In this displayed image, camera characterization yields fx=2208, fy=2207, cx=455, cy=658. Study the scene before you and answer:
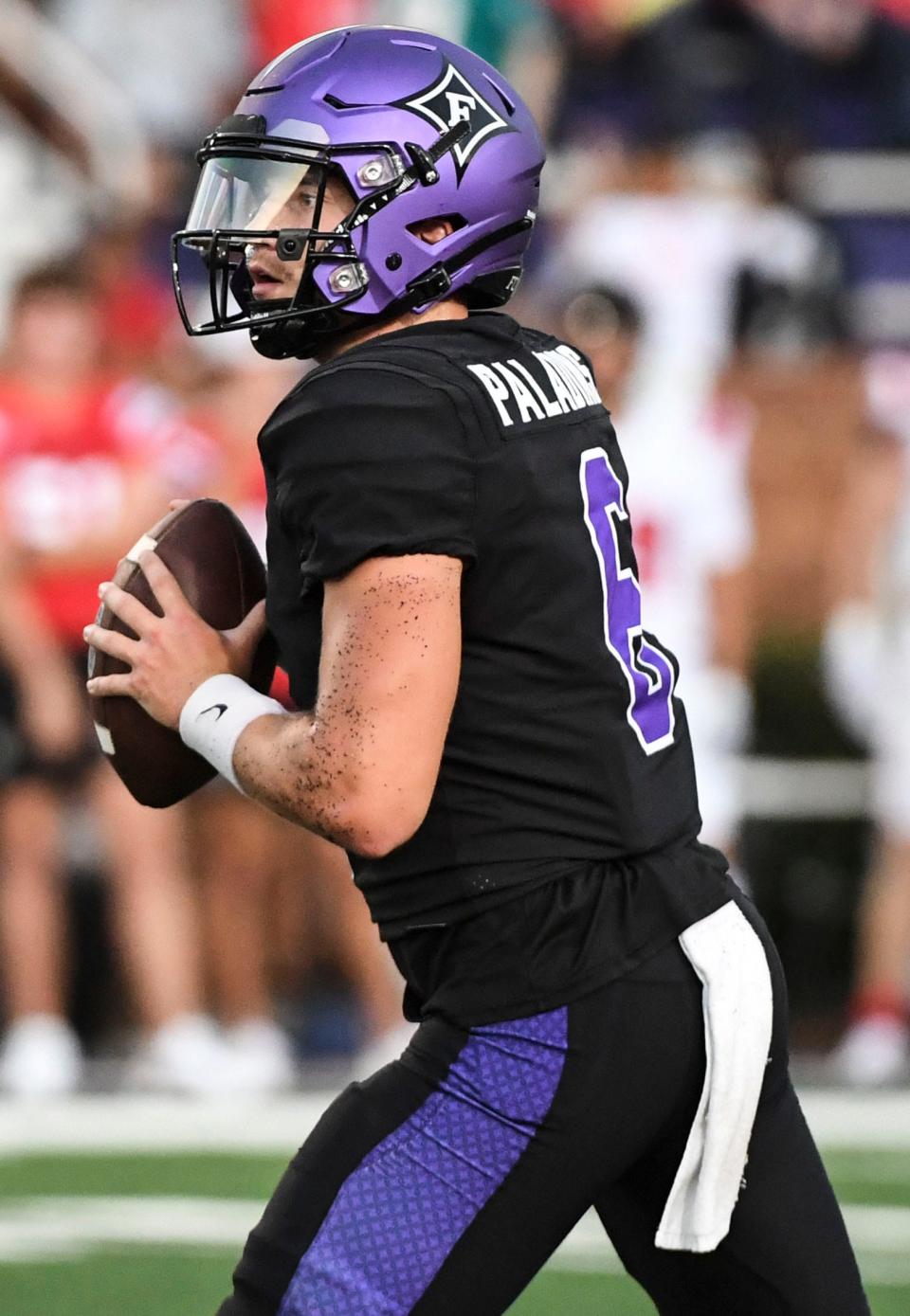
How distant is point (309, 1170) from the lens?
84.2 inches

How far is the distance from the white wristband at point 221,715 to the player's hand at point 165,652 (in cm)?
2

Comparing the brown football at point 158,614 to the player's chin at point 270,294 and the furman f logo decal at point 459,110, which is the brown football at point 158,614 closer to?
the player's chin at point 270,294

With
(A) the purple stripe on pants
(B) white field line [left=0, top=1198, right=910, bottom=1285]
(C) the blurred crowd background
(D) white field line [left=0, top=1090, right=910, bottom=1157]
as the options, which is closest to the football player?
(A) the purple stripe on pants

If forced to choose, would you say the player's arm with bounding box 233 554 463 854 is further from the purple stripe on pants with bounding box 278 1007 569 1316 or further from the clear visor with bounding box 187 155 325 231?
the clear visor with bounding box 187 155 325 231

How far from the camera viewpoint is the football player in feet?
6.85

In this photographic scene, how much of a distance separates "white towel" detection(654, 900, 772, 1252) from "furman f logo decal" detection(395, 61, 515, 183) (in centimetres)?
85

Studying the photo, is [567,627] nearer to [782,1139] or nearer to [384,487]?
[384,487]

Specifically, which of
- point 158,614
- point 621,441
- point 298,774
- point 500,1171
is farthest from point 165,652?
point 621,441

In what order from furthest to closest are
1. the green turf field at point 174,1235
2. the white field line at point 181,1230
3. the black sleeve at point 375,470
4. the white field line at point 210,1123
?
1. the white field line at point 210,1123
2. the white field line at point 181,1230
3. the green turf field at point 174,1235
4. the black sleeve at point 375,470

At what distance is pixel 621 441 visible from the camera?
5.94 metres

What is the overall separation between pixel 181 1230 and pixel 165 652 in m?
2.30

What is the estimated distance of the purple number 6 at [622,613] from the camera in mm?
2238

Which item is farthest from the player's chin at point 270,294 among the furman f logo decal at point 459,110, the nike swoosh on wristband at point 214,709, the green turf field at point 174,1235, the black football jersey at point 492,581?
the green turf field at point 174,1235

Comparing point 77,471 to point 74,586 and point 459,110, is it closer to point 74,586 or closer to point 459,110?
point 74,586
